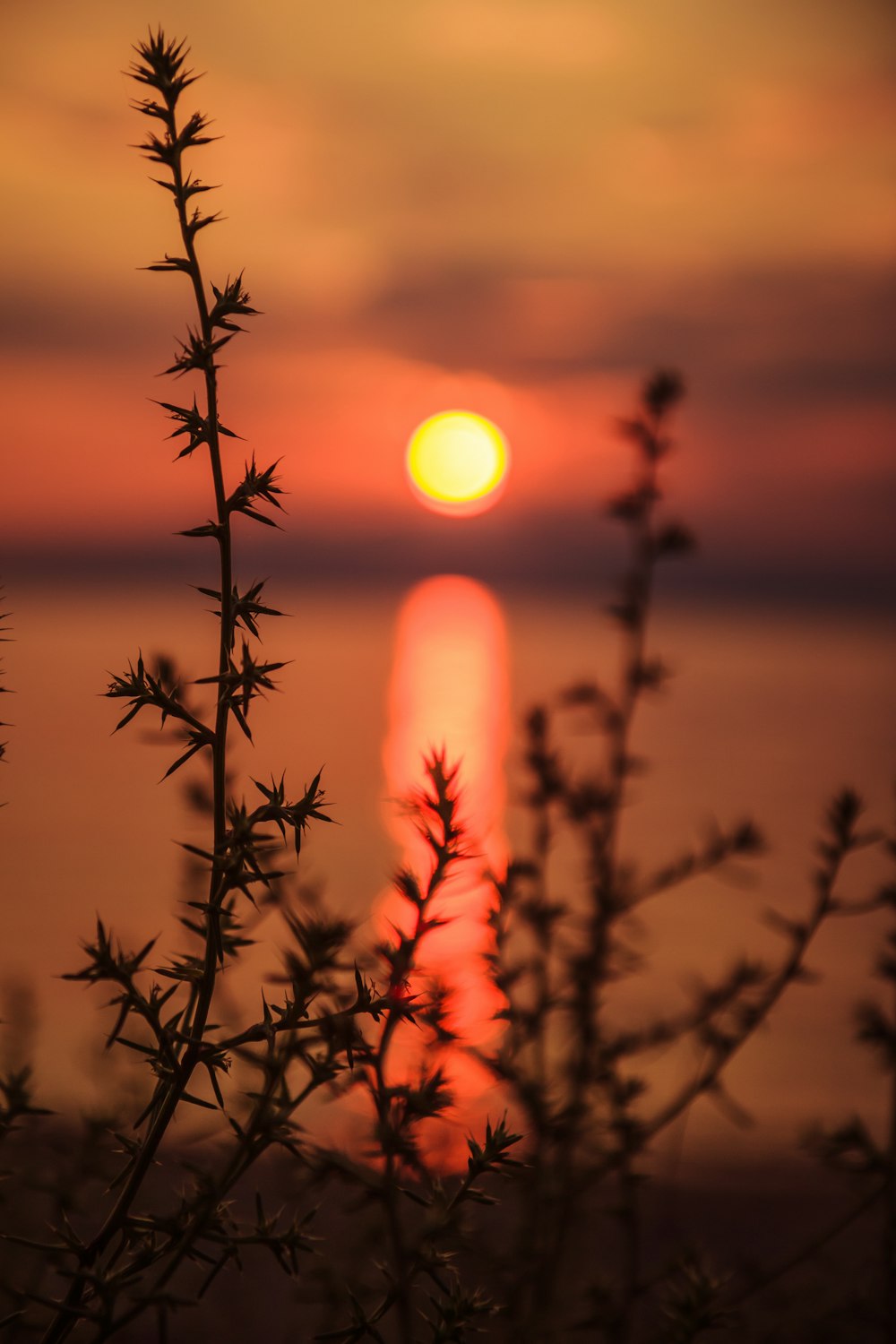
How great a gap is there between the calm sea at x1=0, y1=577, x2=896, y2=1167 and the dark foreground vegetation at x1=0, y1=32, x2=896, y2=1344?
0.12 m

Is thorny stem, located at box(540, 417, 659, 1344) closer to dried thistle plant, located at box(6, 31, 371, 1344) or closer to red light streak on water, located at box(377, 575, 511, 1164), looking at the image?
red light streak on water, located at box(377, 575, 511, 1164)

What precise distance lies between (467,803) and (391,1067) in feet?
6.87

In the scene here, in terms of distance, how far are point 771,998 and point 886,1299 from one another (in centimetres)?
81

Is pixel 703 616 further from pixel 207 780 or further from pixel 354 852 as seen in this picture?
pixel 207 780

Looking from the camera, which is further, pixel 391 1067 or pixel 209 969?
pixel 391 1067

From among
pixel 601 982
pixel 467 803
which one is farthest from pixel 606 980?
pixel 467 803

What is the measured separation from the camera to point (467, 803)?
1.69m

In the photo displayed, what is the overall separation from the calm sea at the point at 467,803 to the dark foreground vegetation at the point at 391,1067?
123mm

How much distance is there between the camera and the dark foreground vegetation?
4.73 ft

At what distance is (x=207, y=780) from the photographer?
3164 mm

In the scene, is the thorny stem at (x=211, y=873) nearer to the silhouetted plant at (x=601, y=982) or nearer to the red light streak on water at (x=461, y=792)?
the red light streak on water at (x=461, y=792)

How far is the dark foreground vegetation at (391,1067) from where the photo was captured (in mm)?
1440

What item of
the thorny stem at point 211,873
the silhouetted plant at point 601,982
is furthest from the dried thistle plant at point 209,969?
the silhouetted plant at point 601,982

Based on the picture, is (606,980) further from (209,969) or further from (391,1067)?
(209,969)
